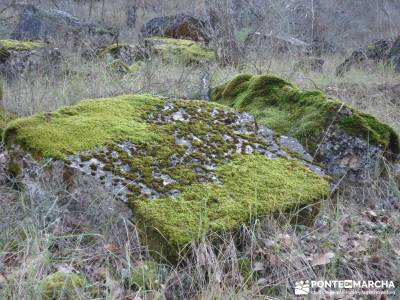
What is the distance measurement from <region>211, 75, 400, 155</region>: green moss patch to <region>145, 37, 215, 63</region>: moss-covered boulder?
3.33 m

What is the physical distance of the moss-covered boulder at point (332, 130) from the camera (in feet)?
12.1

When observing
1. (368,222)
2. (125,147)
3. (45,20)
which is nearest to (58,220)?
(125,147)

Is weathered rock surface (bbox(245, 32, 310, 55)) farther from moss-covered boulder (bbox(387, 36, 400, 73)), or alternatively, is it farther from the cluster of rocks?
moss-covered boulder (bbox(387, 36, 400, 73))

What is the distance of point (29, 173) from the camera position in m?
2.93

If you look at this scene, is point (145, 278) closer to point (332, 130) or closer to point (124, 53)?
point (332, 130)

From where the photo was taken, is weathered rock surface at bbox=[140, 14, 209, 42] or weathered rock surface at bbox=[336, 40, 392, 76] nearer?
weathered rock surface at bbox=[336, 40, 392, 76]

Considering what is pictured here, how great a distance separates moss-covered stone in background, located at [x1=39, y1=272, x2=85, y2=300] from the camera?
6.89ft

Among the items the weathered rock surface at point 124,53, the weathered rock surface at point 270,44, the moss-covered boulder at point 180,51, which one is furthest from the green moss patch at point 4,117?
the weathered rock surface at point 270,44

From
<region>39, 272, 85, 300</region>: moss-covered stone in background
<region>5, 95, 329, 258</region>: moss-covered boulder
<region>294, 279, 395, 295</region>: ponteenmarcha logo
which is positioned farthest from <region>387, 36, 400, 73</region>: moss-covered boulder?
<region>39, 272, 85, 300</region>: moss-covered stone in background

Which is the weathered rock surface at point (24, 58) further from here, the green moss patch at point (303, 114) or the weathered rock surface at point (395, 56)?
the weathered rock surface at point (395, 56)

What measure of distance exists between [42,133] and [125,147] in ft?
1.87

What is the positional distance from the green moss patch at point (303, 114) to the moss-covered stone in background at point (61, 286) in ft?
7.65

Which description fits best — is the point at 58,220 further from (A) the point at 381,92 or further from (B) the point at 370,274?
(A) the point at 381,92

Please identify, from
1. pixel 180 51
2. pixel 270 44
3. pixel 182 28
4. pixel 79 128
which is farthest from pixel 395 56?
pixel 79 128
